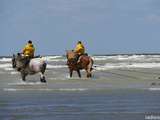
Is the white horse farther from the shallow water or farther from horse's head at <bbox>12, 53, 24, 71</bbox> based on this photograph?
the shallow water

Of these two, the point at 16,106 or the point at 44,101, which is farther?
the point at 44,101

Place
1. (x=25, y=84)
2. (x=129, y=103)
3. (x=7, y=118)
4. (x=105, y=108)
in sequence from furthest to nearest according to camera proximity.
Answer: (x=25, y=84) < (x=129, y=103) < (x=105, y=108) < (x=7, y=118)

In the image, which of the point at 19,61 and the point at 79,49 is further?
the point at 79,49

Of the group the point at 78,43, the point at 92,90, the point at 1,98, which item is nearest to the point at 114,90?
the point at 92,90

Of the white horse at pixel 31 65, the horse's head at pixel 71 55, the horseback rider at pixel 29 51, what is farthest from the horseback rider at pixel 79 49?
the white horse at pixel 31 65

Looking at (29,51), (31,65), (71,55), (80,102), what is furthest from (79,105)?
(71,55)

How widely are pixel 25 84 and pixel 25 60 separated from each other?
67.1 inches

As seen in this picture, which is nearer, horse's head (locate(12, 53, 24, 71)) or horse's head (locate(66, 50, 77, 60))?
horse's head (locate(12, 53, 24, 71))

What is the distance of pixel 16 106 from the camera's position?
64.7ft

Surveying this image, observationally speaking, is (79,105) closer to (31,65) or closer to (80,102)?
(80,102)

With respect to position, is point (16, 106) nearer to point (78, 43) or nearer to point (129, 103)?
point (129, 103)

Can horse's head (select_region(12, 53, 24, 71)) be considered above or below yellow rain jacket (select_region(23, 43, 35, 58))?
below

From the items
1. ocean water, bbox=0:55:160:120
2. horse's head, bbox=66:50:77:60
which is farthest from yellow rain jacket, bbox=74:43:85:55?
ocean water, bbox=0:55:160:120

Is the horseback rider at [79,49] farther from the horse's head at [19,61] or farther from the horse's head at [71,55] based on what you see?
the horse's head at [19,61]
